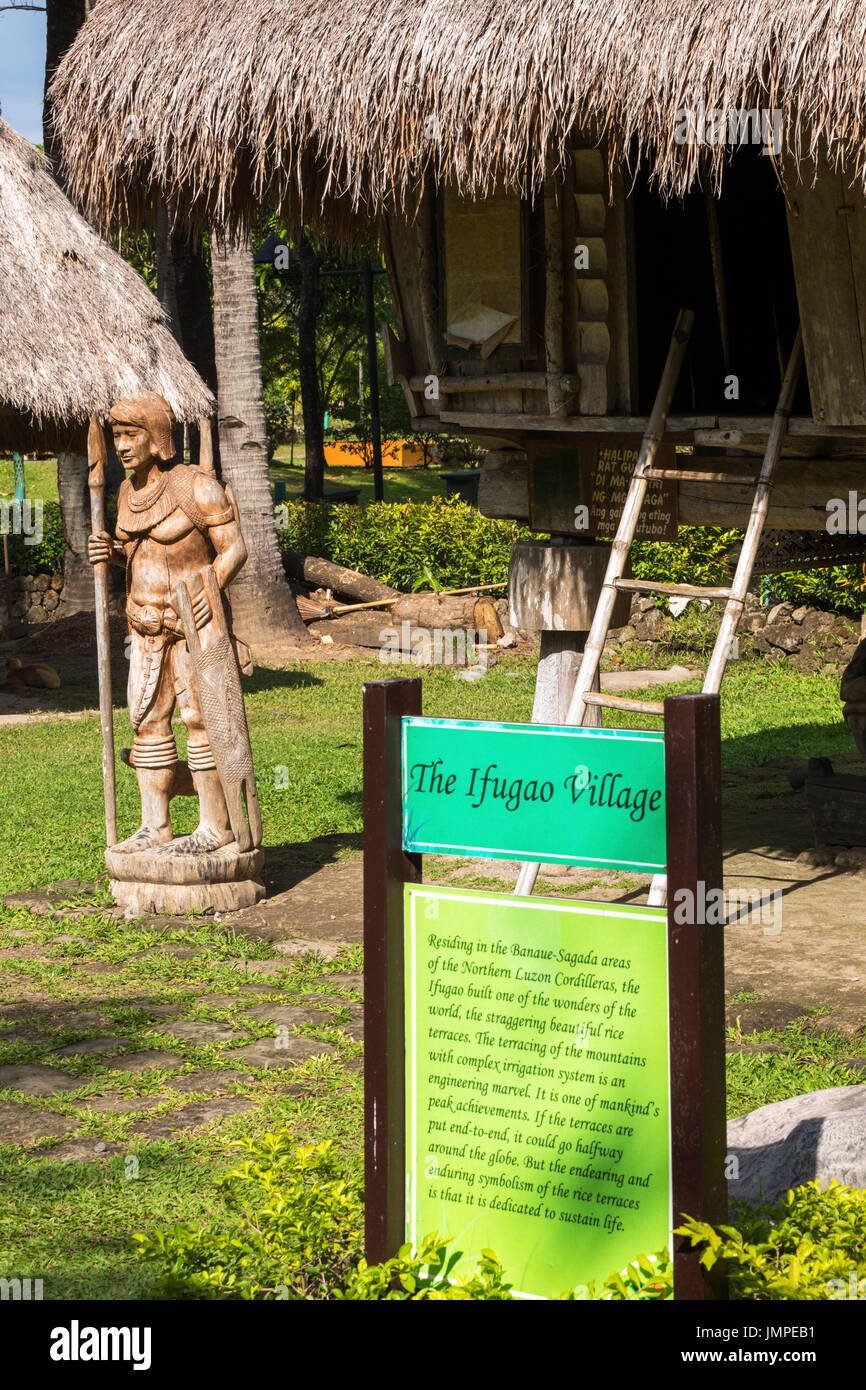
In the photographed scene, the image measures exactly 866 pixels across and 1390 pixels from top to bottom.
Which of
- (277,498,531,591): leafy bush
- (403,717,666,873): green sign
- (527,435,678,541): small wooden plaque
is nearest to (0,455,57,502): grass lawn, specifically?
(277,498,531,591): leafy bush

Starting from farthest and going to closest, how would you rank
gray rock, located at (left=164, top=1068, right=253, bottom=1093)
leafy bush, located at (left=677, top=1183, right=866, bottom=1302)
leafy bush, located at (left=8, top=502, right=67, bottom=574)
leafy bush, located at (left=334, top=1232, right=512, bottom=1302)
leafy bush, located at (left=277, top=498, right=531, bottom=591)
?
leafy bush, located at (left=8, top=502, right=67, bottom=574)
leafy bush, located at (left=277, top=498, right=531, bottom=591)
gray rock, located at (left=164, top=1068, right=253, bottom=1093)
leafy bush, located at (left=334, top=1232, right=512, bottom=1302)
leafy bush, located at (left=677, top=1183, right=866, bottom=1302)

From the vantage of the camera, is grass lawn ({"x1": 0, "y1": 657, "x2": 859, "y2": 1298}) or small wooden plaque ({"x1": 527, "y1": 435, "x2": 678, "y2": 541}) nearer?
grass lawn ({"x1": 0, "y1": 657, "x2": 859, "y2": 1298})

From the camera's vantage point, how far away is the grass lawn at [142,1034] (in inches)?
159

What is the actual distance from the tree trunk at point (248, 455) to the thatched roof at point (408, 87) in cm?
723

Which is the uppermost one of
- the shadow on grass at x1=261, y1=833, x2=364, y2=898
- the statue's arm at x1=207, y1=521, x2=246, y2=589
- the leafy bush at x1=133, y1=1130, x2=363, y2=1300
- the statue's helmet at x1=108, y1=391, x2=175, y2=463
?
the statue's helmet at x1=108, y1=391, x2=175, y2=463

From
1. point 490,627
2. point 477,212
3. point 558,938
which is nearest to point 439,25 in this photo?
point 477,212

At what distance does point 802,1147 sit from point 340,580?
13.6 m

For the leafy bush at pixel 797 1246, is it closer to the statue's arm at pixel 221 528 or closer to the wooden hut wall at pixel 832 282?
the wooden hut wall at pixel 832 282

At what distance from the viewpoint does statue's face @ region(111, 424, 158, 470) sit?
6.74m

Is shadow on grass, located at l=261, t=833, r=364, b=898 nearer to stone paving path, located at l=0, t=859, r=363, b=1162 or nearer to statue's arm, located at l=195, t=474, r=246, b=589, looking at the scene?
stone paving path, located at l=0, t=859, r=363, b=1162

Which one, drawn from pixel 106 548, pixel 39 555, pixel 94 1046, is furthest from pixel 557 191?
pixel 39 555

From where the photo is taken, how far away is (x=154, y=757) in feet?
22.8

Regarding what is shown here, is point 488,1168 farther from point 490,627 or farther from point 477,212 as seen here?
point 490,627

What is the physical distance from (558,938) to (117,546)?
4512mm
